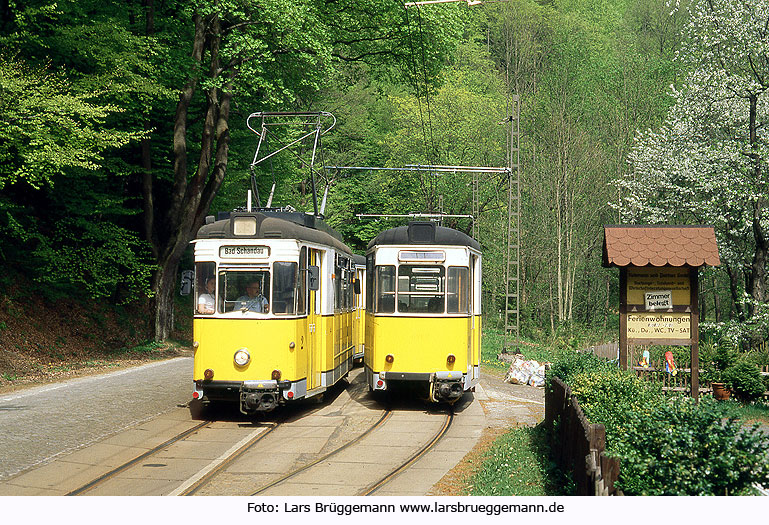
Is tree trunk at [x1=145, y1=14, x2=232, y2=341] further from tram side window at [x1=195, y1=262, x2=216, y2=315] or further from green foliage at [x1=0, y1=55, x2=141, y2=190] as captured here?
tram side window at [x1=195, y1=262, x2=216, y2=315]

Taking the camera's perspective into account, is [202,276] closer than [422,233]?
Yes

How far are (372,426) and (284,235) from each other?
355cm

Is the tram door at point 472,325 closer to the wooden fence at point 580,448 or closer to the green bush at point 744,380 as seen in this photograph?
the wooden fence at point 580,448

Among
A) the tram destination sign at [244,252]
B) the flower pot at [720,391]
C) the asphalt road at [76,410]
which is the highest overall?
the tram destination sign at [244,252]

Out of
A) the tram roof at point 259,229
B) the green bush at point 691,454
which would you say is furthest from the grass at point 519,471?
the tram roof at point 259,229

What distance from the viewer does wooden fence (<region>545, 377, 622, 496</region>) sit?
22.3ft

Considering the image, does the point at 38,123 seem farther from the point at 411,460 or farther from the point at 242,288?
the point at 411,460

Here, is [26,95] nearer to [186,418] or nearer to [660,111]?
[186,418]

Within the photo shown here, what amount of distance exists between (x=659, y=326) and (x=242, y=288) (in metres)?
7.53

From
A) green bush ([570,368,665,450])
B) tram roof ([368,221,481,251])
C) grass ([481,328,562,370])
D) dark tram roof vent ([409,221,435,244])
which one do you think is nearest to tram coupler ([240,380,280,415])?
tram roof ([368,221,481,251])

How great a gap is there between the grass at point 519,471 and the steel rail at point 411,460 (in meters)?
0.93

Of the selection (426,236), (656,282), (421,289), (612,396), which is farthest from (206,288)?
(656,282)

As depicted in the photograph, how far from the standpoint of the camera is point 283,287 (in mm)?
14031

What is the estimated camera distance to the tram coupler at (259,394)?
1375 cm
